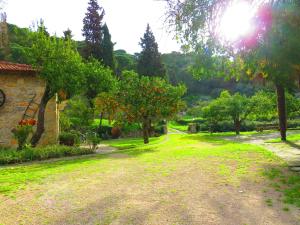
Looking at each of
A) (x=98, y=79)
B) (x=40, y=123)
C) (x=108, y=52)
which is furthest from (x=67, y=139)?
(x=108, y=52)

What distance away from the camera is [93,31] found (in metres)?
52.8

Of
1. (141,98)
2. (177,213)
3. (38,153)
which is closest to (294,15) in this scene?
(177,213)

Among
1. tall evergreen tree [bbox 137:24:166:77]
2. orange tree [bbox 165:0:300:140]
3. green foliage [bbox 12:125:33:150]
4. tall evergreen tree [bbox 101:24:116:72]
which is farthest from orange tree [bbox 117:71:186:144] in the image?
tall evergreen tree [bbox 137:24:166:77]

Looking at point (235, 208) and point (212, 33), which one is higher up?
point (212, 33)

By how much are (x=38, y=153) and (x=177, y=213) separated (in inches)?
454

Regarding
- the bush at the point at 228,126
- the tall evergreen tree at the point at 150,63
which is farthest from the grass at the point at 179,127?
the tall evergreen tree at the point at 150,63

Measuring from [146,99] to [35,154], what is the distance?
9.23 meters

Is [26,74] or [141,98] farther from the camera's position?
[141,98]

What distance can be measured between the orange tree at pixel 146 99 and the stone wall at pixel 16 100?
539cm

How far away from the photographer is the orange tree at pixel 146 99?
23141 millimetres

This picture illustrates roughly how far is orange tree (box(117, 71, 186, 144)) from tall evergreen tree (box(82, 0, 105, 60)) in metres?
28.7

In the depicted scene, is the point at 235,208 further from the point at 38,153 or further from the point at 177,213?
the point at 38,153

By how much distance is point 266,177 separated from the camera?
912 centimetres

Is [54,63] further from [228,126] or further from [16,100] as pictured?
[228,126]
